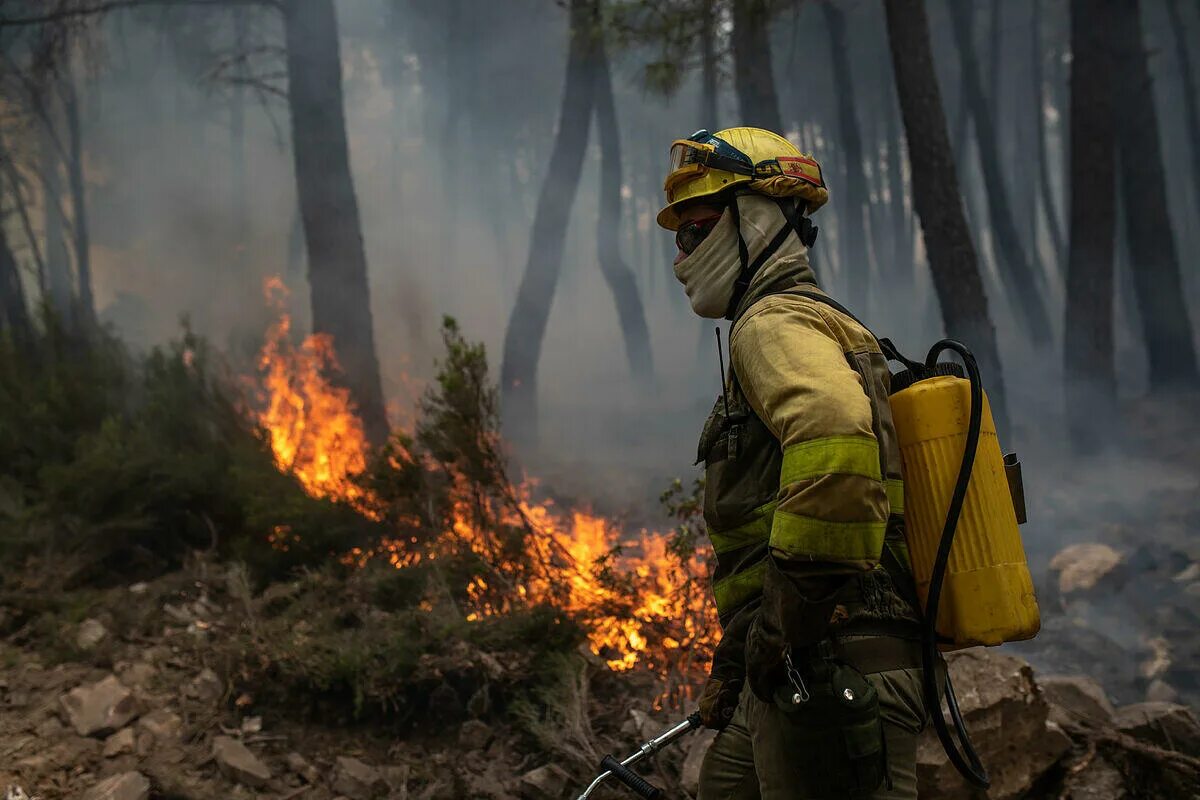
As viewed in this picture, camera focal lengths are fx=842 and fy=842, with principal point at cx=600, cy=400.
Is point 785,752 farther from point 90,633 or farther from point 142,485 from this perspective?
point 142,485

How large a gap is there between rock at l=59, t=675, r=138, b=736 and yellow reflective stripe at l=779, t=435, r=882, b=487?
143 inches

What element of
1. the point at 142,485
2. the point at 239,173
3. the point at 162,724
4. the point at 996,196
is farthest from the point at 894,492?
the point at 239,173

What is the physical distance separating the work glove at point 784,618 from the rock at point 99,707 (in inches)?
133

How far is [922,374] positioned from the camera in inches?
83.4

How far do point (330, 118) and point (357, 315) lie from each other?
6.88 feet

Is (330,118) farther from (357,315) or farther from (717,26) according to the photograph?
(717,26)

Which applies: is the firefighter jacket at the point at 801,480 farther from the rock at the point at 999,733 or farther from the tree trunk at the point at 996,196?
the tree trunk at the point at 996,196

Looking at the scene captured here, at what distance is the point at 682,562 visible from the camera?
4.33 m

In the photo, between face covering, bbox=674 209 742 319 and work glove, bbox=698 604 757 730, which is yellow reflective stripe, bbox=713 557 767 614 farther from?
face covering, bbox=674 209 742 319

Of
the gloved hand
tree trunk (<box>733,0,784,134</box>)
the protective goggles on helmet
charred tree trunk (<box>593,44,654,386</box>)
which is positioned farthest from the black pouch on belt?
charred tree trunk (<box>593,44,654,386</box>)

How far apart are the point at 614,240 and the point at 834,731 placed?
15.9 m

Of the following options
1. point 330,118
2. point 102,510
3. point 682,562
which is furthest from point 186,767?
point 330,118

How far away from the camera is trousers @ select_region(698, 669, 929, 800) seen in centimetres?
179

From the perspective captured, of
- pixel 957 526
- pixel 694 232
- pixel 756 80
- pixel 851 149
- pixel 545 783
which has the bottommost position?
pixel 545 783
